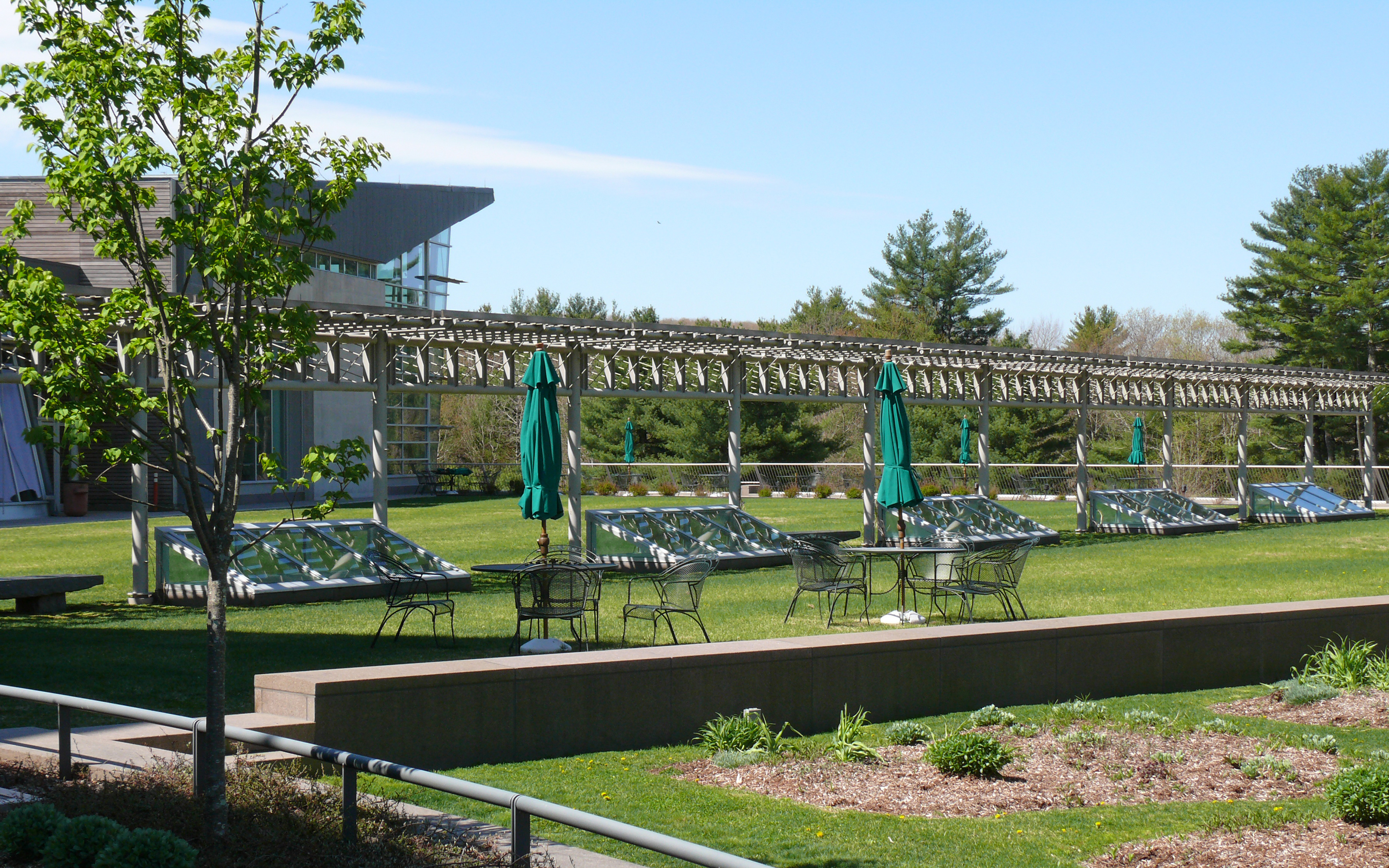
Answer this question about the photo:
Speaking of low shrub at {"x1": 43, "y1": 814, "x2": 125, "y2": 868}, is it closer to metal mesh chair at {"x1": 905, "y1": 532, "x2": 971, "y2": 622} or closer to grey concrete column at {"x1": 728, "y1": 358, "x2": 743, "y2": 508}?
metal mesh chair at {"x1": 905, "y1": 532, "x2": 971, "y2": 622}

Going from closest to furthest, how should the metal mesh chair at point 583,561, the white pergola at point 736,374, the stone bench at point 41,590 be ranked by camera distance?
the metal mesh chair at point 583,561 < the stone bench at point 41,590 < the white pergola at point 736,374

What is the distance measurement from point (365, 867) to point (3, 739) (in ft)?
8.96

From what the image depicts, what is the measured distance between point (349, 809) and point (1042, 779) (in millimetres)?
3724

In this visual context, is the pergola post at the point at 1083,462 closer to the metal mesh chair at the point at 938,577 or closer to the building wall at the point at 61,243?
the metal mesh chair at the point at 938,577

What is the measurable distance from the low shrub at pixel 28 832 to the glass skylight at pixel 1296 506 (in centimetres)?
2922

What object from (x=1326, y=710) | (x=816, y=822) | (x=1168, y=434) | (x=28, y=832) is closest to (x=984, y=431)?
(x=1168, y=434)

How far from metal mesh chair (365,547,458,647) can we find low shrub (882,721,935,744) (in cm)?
465

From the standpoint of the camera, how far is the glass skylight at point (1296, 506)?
29609mm

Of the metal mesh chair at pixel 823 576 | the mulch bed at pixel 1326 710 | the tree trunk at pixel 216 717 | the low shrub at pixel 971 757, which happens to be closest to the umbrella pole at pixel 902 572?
the metal mesh chair at pixel 823 576

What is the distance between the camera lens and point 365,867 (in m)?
4.38

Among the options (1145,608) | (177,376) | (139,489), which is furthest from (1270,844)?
(139,489)

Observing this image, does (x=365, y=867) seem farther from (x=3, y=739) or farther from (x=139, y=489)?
(x=139, y=489)

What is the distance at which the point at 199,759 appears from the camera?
5113 millimetres

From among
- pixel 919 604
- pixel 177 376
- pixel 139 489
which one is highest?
pixel 177 376
